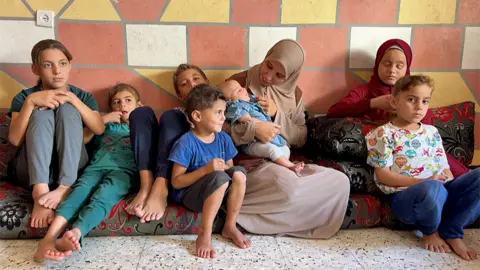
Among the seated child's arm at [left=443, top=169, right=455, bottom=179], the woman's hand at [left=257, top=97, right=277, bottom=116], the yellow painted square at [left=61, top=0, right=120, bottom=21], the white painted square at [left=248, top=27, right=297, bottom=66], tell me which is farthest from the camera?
the white painted square at [left=248, top=27, right=297, bottom=66]

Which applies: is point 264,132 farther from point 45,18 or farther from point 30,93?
point 45,18

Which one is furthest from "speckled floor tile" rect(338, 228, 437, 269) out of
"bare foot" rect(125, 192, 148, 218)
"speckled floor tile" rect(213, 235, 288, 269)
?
"bare foot" rect(125, 192, 148, 218)

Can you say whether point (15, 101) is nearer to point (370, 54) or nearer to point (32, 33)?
point (32, 33)

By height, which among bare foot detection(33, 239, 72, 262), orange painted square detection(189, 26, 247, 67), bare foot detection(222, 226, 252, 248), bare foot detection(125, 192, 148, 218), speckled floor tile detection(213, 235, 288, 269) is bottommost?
speckled floor tile detection(213, 235, 288, 269)

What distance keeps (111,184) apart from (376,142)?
1335 mm

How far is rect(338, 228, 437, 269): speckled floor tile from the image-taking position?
1.60 m

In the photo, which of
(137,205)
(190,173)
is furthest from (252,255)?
(137,205)

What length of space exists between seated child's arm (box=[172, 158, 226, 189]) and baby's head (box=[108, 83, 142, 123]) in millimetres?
684

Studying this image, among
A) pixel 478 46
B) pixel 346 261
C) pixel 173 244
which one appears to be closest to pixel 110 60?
pixel 173 244

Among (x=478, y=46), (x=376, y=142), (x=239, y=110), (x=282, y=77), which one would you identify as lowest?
(x=376, y=142)

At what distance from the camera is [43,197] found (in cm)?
165

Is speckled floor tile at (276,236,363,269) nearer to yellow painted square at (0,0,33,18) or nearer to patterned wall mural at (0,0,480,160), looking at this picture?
patterned wall mural at (0,0,480,160)

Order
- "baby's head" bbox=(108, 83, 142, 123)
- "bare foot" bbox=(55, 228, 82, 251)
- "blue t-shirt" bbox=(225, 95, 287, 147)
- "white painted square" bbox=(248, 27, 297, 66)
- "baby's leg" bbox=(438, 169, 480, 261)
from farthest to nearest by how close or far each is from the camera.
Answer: "white painted square" bbox=(248, 27, 297, 66) → "baby's head" bbox=(108, 83, 142, 123) → "blue t-shirt" bbox=(225, 95, 287, 147) → "baby's leg" bbox=(438, 169, 480, 261) → "bare foot" bbox=(55, 228, 82, 251)

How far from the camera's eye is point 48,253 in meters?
1.48
